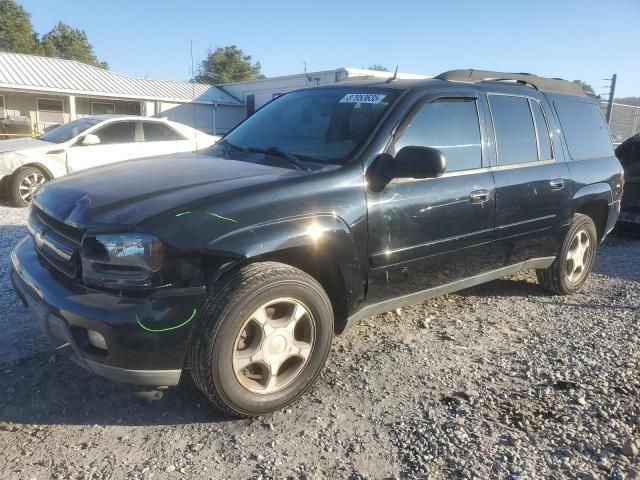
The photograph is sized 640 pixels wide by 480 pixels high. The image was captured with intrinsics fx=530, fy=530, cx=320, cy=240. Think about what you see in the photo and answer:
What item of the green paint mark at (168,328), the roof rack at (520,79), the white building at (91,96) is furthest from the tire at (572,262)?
the white building at (91,96)

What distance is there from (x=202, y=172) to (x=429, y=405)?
1.87 meters

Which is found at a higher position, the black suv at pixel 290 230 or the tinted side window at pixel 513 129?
the tinted side window at pixel 513 129

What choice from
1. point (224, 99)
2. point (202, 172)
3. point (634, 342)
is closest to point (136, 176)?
point (202, 172)

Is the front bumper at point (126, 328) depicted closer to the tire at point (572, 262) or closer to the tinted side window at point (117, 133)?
the tire at point (572, 262)

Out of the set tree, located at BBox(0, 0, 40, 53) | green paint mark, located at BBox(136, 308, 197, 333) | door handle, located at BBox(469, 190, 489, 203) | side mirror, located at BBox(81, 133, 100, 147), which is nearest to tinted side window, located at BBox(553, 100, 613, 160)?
door handle, located at BBox(469, 190, 489, 203)

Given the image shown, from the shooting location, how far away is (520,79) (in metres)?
4.53

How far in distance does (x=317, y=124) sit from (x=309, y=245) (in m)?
1.15

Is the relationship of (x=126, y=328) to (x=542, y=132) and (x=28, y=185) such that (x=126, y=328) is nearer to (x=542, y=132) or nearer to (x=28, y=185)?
(x=542, y=132)

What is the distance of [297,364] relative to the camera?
2.96 meters

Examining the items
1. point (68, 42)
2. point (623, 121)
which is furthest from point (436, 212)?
point (68, 42)

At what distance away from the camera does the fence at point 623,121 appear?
595 inches

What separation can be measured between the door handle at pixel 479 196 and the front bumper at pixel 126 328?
206 centimetres

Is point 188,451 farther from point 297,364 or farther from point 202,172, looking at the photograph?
point 202,172

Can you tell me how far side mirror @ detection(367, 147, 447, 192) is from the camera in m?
3.03
